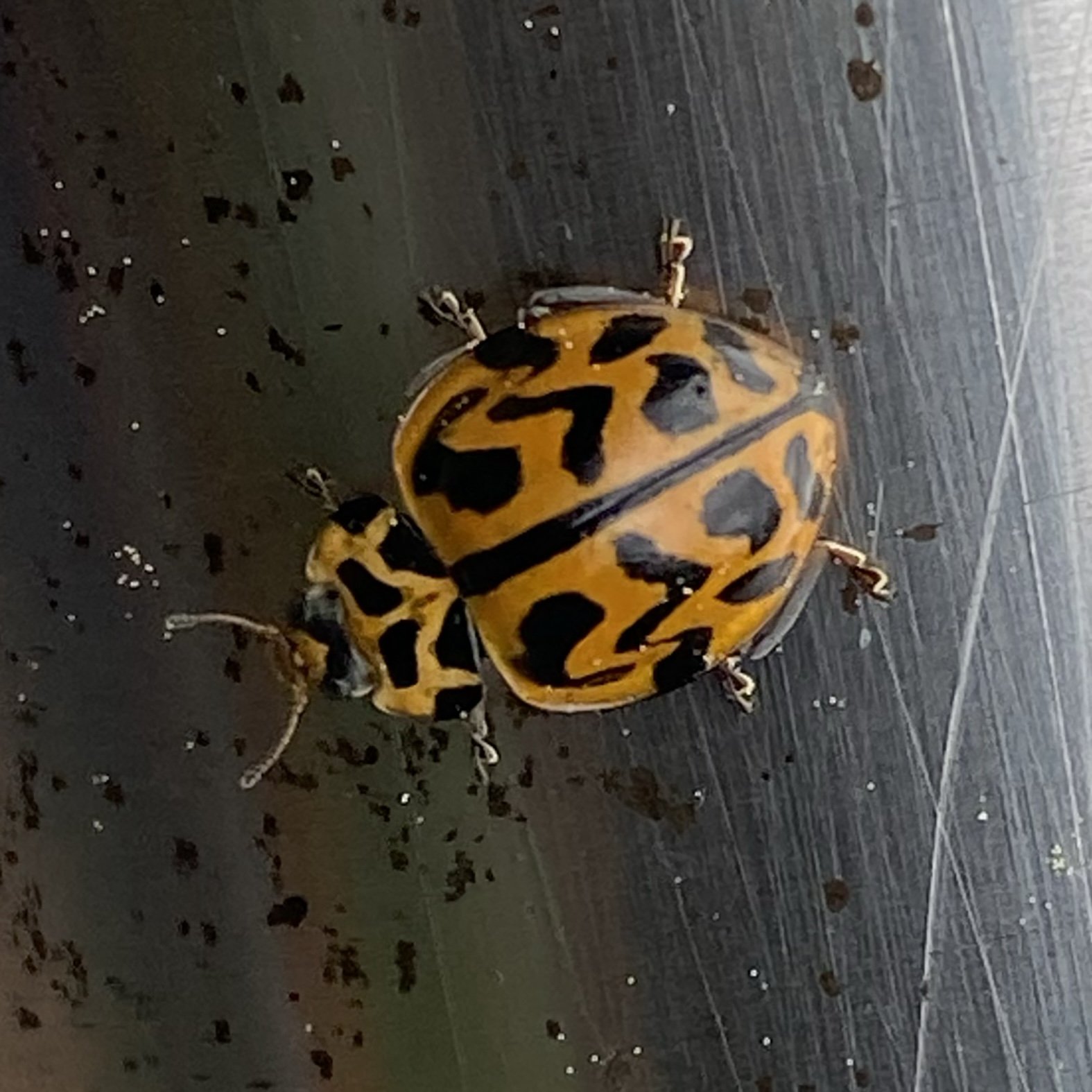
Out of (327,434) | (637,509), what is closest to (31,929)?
(327,434)

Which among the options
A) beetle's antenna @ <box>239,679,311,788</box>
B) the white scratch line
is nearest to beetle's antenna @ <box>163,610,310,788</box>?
beetle's antenna @ <box>239,679,311,788</box>

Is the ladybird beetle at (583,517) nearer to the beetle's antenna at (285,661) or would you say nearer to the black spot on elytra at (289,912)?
the beetle's antenna at (285,661)

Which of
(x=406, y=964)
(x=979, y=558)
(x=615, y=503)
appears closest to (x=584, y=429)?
(x=615, y=503)

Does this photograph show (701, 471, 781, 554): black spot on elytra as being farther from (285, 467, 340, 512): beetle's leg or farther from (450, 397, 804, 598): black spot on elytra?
(285, 467, 340, 512): beetle's leg

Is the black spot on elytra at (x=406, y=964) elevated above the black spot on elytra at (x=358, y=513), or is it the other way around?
the black spot on elytra at (x=358, y=513)

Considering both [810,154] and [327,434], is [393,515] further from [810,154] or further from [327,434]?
[810,154]

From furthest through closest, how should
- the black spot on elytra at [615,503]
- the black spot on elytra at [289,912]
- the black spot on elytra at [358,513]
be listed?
the black spot on elytra at [289,912]
the black spot on elytra at [358,513]
the black spot on elytra at [615,503]

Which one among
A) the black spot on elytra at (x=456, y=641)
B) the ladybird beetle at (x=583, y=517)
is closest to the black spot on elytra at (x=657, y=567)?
the ladybird beetle at (x=583, y=517)
